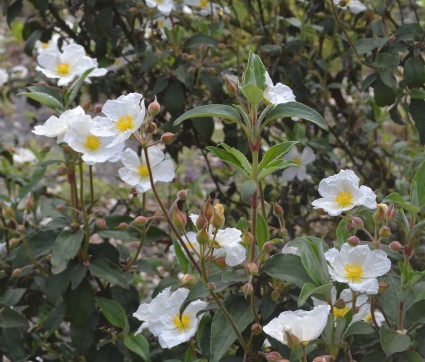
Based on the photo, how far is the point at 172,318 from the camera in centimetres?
117

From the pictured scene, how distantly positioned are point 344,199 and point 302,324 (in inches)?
11.4

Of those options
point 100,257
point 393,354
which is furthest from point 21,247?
point 393,354

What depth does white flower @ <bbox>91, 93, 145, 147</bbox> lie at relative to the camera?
1.14m

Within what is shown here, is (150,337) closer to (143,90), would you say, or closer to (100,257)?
(100,257)

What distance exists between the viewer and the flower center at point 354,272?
1007 mm

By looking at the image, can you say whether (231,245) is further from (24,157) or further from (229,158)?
(24,157)

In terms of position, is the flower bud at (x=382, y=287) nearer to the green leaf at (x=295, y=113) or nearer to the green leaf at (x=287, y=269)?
the green leaf at (x=287, y=269)

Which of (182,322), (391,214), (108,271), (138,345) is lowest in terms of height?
(138,345)

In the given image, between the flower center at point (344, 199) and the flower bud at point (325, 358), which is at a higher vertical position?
the flower center at point (344, 199)

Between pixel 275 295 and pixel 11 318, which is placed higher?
pixel 275 295

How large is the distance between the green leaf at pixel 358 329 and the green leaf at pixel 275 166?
11.3 inches

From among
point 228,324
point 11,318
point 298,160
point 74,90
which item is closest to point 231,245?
point 228,324

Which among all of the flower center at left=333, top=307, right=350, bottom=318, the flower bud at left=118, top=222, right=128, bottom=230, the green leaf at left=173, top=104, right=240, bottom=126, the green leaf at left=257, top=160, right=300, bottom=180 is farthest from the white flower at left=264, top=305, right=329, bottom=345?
the flower bud at left=118, top=222, right=128, bottom=230

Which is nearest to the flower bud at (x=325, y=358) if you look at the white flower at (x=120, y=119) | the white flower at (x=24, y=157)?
the white flower at (x=120, y=119)
